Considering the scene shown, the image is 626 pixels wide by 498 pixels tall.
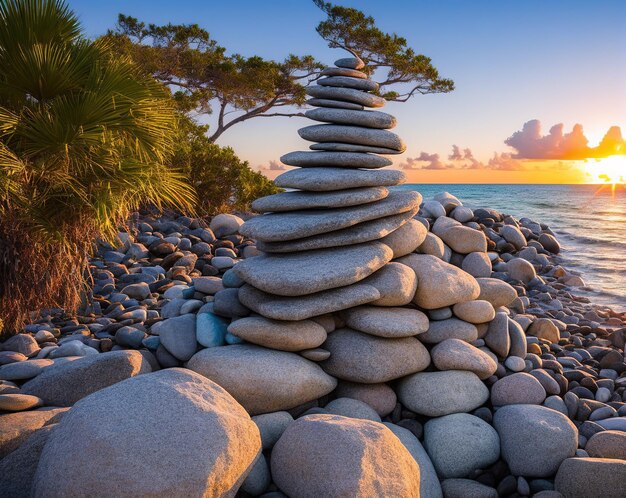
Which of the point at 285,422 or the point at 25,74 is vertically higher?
the point at 25,74

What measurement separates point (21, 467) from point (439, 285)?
4.12m

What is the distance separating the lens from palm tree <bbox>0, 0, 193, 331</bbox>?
5.74m

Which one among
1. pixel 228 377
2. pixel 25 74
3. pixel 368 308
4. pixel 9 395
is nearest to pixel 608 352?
pixel 368 308

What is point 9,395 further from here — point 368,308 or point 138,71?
point 138,71

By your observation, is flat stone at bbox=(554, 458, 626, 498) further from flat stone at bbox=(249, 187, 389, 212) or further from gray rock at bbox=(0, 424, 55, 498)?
gray rock at bbox=(0, 424, 55, 498)

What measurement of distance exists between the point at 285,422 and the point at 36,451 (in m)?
1.92

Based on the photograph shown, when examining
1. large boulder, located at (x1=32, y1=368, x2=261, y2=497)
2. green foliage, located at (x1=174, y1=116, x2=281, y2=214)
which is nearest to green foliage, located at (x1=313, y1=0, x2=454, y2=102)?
green foliage, located at (x1=174, y1=116, x2=281, y2=214)

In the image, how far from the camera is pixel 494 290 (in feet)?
22.6

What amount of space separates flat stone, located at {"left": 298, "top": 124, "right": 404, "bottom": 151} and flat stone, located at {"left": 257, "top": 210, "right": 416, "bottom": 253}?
3.04 feet

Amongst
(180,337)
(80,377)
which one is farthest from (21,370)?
(180,337)

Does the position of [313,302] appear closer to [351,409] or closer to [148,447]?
[351,409]

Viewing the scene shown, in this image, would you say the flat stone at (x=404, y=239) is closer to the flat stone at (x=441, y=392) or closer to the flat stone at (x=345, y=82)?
the flat stone at (x=441, y=392)

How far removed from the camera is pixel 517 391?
559 cm

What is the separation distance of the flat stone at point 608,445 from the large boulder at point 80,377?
13.3 feet
